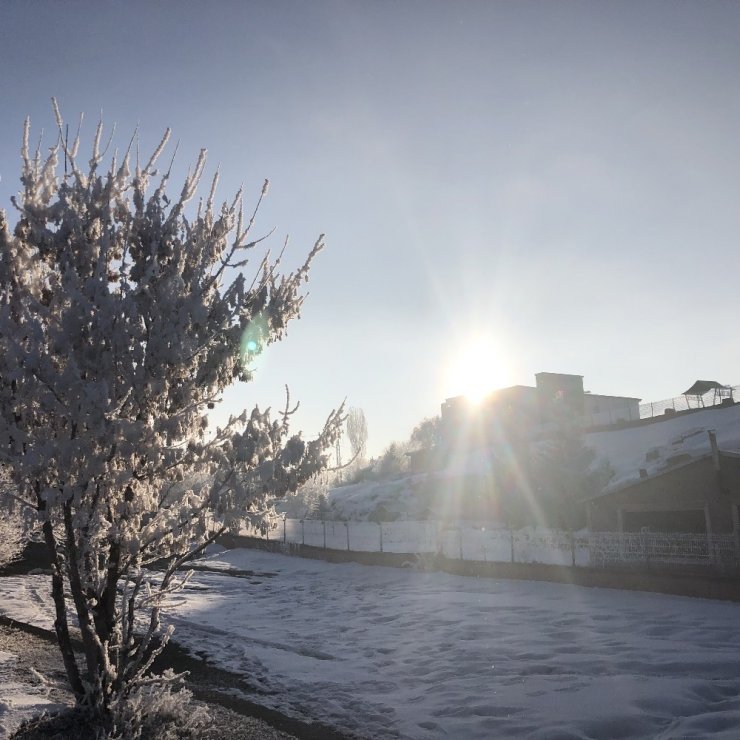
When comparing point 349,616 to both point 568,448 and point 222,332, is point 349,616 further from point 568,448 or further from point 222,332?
point 568,448

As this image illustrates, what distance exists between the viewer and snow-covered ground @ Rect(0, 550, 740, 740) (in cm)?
818

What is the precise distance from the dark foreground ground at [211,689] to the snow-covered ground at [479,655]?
0.43m

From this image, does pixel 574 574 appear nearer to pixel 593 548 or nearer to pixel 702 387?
pixel 593 548


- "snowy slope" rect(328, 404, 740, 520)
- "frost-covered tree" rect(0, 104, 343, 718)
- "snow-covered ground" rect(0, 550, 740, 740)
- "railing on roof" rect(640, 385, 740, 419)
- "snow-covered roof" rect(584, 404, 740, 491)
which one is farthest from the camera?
"railing on roof" rect(640, 385, 740, 419)

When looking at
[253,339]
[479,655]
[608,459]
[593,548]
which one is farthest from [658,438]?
[253,339]

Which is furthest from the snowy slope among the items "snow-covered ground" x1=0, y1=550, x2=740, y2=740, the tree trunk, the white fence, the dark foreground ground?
the tree trunk

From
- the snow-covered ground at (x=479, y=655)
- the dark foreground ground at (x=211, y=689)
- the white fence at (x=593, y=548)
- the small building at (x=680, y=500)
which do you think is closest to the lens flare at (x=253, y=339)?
the dark foreground ground at (x=211, y=689)

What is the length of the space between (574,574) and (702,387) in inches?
2045

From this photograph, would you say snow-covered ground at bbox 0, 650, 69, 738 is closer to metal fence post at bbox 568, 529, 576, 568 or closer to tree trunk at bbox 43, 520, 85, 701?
tree trunk at bbox 43, 520, 85, 701

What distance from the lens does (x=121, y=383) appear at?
5547 mm

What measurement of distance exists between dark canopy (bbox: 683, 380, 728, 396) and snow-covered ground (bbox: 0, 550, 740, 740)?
49.2m

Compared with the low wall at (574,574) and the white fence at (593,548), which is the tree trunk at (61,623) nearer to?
the white fence at (593,548)

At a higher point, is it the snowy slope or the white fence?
the snowy slope

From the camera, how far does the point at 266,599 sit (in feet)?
69.2
